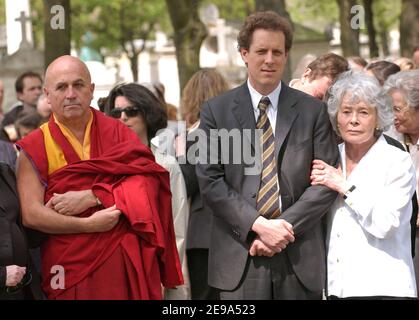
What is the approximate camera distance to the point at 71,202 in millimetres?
5609

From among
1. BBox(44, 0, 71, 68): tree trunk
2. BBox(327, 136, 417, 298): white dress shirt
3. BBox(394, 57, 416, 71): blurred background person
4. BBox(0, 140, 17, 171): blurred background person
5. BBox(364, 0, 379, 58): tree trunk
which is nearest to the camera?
BBox(327, 136, 417, 298): white dress shirt

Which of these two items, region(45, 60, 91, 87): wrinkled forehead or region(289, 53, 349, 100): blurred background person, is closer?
region(45, 60, 91, 87): wrinkled forehead

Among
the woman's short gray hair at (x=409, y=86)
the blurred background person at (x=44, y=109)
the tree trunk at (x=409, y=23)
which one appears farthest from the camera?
the tree trunk at (x=409, y=23)

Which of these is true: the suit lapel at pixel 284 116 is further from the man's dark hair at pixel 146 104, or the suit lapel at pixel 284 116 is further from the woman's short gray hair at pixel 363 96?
the man's dark hair at pixel 146 104

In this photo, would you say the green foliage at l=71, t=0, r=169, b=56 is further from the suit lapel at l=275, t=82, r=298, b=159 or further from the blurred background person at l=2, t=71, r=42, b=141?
the suit lapel at l=275, t=82, r=298, b=159

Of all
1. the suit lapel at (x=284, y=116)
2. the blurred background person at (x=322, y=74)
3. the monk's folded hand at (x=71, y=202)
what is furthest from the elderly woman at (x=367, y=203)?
the monk's folded hand at (x=71, y=202)

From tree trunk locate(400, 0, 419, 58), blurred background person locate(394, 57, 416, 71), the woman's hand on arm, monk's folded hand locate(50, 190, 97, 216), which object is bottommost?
monk's folded hand locate(50, 190, 97, 216)

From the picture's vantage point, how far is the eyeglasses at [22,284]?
5.41 m

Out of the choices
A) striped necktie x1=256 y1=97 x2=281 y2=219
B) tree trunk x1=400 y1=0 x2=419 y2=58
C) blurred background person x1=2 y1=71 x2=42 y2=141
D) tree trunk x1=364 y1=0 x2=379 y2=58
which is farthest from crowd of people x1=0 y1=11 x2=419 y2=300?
tree trunk x1=364 y1=0 x2=379 y2=58

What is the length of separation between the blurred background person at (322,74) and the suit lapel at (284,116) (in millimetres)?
981

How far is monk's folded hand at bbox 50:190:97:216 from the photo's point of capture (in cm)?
560

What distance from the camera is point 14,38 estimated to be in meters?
16.7

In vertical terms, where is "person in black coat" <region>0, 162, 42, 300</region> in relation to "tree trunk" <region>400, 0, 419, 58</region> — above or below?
below
